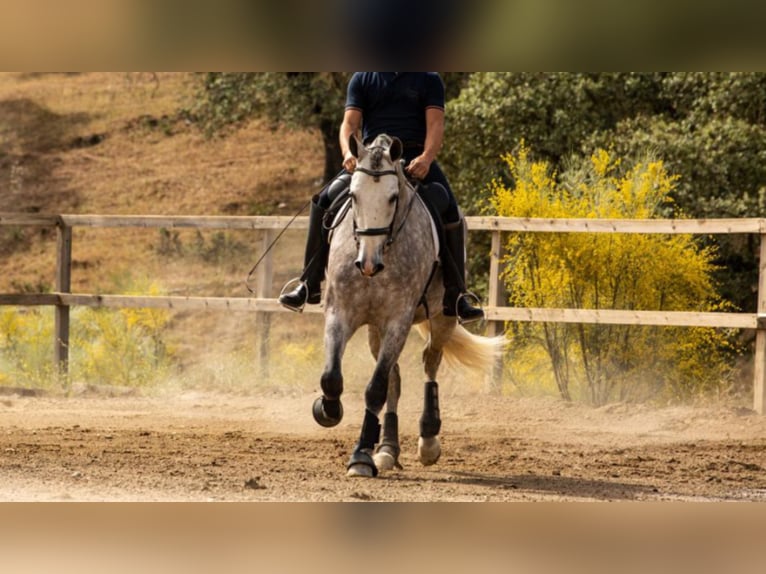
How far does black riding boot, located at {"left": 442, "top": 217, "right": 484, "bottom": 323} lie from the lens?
673 cm

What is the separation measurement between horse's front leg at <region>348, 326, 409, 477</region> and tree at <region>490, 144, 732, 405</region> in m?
4.65

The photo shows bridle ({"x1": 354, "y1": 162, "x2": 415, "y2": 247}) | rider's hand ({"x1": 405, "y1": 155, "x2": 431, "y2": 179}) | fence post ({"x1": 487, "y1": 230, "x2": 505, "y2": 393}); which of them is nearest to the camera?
bridle ({"x1": 354, "y1": 162, "x2": 415, "y2": 247})

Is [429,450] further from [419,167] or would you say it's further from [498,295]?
[498,295]

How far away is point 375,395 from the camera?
6148mm

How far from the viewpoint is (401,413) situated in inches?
403

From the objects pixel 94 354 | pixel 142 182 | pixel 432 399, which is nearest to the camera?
pixel 432 399

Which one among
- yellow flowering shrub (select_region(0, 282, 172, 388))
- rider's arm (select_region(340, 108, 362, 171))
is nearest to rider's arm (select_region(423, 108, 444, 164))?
rider's arm (select_region(340, 108, 362, 171))

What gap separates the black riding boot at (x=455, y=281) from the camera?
22.1 feet

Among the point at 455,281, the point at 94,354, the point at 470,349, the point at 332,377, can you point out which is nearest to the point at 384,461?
the point at 332,377

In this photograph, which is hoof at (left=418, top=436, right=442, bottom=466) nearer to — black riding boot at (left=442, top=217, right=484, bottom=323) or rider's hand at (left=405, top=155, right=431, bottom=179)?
black riding boot at (left=442, top=217, right=484, bottom=323)

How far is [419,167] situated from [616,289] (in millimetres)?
4888

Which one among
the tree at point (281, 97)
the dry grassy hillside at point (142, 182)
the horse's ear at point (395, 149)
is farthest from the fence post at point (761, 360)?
the tree at point (281, 97)

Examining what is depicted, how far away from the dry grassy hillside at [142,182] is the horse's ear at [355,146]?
13323 mm

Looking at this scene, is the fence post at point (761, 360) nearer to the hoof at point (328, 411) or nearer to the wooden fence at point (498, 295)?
the wooden fence at point (498, 295)
